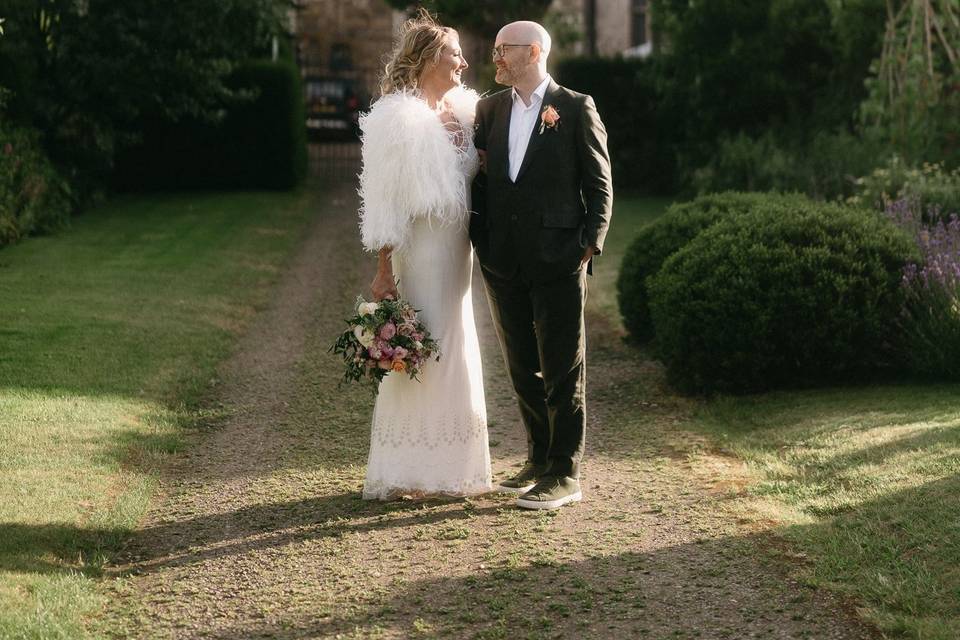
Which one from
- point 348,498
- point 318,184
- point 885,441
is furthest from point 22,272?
point 318,184

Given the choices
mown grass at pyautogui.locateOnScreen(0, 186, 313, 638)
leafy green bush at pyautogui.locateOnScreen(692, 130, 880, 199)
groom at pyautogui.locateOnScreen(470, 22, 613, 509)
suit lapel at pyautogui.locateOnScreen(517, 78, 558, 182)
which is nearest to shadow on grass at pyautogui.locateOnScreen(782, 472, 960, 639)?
groom at pyautogui.locateOnScreen(470, 22, 613, 509)

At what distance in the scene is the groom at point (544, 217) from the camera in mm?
5473

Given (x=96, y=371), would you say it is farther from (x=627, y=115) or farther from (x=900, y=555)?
(x=627, y=115)

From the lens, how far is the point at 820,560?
4.94 m

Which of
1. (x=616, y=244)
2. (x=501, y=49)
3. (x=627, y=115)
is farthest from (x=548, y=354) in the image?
(x=627, y=115)

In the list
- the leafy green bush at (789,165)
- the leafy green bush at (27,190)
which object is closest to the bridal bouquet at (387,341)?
the leafy green bush at (789,165)

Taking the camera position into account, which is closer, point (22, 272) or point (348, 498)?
point (348, 498)

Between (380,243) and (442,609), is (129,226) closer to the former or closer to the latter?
(380,243)

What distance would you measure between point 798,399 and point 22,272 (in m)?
8.18

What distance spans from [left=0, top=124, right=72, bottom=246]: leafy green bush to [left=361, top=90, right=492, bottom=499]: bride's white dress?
387 inches

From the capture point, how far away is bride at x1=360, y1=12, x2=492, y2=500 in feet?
17.9

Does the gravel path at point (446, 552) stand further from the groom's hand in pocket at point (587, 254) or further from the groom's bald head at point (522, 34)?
the groom's bald head at point (522, 34)

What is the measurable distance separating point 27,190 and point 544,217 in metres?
11.7

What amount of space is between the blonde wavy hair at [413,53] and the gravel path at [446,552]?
6.46 feet
